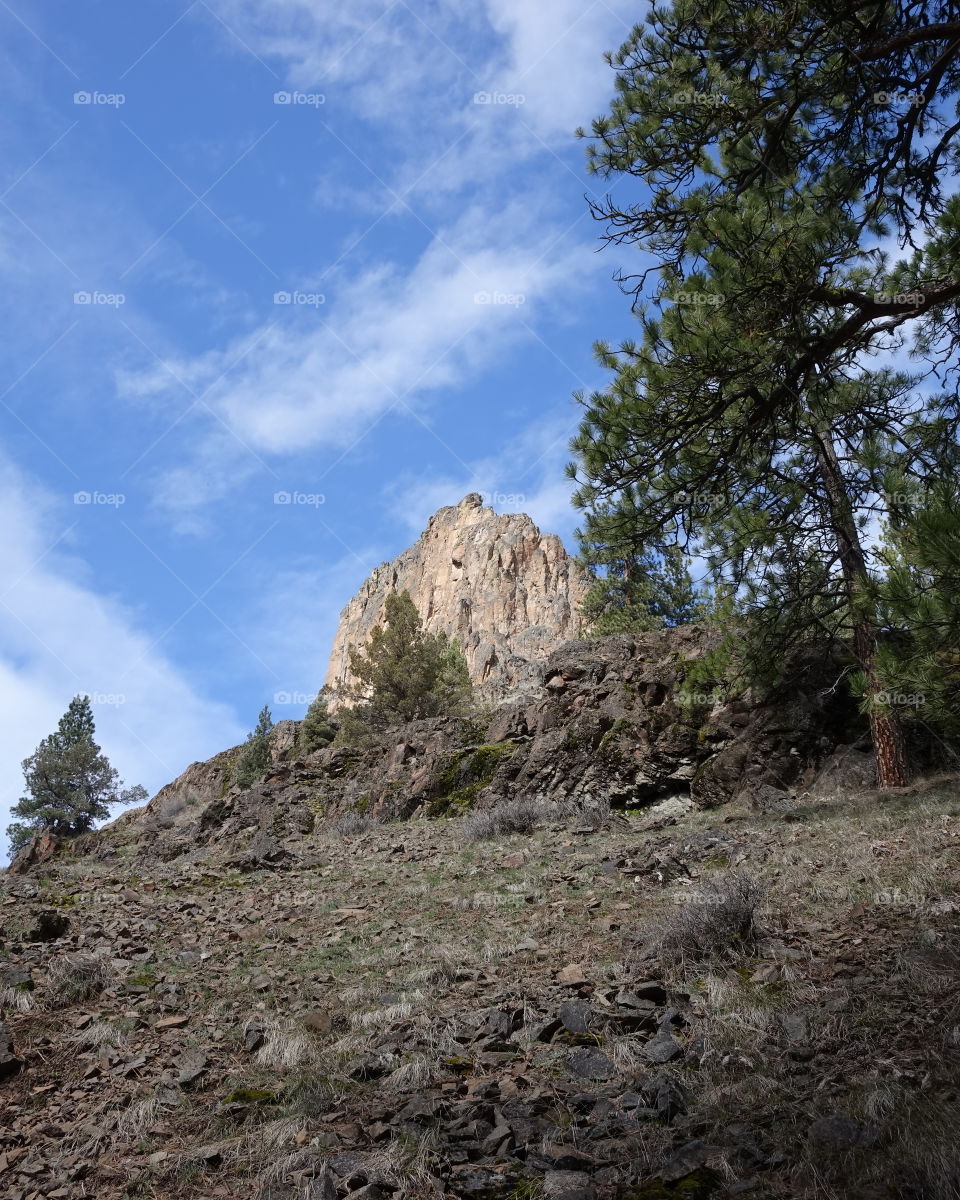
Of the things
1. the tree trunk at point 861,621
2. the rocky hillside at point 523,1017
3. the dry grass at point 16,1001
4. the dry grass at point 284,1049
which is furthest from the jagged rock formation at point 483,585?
the dry grass at point 284,1049

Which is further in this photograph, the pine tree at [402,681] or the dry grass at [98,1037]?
the pine tree at [402,681]

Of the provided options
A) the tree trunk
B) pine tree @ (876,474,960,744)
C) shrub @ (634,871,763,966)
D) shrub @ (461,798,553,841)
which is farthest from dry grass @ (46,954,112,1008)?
the tree trunk

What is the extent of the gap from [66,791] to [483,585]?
207 ft

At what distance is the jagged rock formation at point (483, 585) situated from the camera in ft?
292

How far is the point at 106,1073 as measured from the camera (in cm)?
522

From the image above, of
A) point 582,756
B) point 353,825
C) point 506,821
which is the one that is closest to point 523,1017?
point 506,821

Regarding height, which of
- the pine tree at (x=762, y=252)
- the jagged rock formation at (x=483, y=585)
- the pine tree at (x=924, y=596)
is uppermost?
the jagged rock formation at (x=483, y=585)

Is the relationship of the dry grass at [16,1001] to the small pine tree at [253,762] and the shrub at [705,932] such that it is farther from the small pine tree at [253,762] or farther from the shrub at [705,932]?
the small pine tree at [253,762]

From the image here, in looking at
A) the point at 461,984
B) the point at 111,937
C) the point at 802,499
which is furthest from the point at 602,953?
the point at 111,937

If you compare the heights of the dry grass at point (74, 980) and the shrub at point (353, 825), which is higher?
the shrub at point (353, 825)

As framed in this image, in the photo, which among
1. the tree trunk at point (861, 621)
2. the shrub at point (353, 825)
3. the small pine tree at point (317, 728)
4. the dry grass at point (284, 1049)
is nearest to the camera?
the dry grass at point (284, 1049)

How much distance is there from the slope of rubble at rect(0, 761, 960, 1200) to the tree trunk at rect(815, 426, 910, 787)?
236 centimetres

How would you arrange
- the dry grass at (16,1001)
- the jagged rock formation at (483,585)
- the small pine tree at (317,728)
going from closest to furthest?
1. the dry grass at (16,1001)
2. the small pine tree at (317,728)
3. the jagged rock formation at (483,585)

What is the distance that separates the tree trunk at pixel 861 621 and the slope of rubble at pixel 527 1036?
7.73 ft
